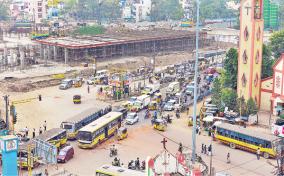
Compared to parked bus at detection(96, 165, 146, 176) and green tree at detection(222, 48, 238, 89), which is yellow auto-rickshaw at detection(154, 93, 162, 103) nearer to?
green tree at detection(222, 48, 238, 89)

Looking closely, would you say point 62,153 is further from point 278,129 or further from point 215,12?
point 215,12

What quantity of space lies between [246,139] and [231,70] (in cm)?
1499

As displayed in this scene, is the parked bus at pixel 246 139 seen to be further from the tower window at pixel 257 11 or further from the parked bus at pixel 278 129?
the tower window at pixel 257 11

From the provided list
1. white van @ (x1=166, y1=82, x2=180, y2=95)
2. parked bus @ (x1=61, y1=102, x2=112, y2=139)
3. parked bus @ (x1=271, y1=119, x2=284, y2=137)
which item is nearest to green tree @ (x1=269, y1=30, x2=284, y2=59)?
white van @ (x1=166, y1=82, x2=180, y2=95)

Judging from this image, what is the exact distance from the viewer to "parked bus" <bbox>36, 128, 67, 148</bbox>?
34500 millimetres

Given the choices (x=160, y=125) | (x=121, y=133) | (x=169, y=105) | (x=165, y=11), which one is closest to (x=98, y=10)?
(x=165, y=11)

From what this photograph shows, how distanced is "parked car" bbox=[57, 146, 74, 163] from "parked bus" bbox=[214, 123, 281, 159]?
36.8ft

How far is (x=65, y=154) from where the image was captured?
110ft

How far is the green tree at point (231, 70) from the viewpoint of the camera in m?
49.2

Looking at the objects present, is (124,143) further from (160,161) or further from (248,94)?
(160,161)

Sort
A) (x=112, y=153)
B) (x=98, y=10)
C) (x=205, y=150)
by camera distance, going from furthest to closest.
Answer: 1. (x=98, y=10)
2. (x=205, y=150)
3. (x=112, y=153)

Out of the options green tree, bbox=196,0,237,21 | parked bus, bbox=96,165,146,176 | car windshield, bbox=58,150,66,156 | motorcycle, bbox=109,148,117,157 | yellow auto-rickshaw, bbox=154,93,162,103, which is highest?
green tree, bbox=196,0,237,21

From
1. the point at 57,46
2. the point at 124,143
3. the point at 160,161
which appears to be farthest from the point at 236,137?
the point at 57,46

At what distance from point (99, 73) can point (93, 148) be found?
3091 centimetres
